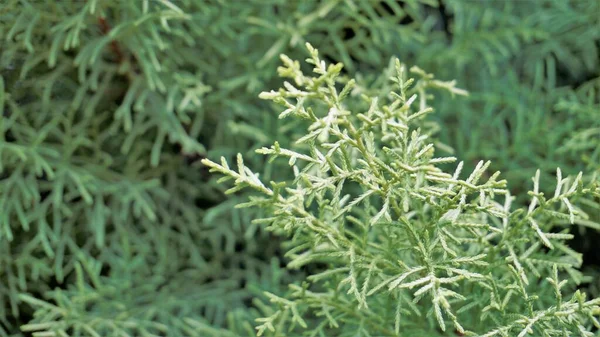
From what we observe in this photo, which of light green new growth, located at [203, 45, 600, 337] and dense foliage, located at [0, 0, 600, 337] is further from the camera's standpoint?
dense foliage, located at [0, 0, 600, 337]

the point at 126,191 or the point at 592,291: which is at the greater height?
the point at 126,191

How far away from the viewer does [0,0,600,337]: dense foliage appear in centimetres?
102

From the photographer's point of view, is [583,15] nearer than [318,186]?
No

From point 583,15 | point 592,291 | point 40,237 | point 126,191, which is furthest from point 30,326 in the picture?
point 583,15

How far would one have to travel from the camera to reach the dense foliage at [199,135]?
3.33 feet

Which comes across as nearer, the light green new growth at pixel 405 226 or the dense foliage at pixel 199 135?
the light green new growth at pixel 405 226

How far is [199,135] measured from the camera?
4.18 feet

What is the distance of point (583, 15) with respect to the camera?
1239mm

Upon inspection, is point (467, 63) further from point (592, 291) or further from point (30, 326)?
point (30, 326)

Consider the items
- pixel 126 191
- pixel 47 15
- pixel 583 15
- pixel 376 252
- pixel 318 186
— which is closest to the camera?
pixel 318 186

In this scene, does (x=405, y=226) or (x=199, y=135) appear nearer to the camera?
(x=405, y=226)

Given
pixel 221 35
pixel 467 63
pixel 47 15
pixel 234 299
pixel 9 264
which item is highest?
pixel 47 15

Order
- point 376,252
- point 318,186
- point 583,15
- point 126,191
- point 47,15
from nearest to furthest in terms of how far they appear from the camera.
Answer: point 318,186
point 376,252
point 47,15
point 126,191
point 583,15

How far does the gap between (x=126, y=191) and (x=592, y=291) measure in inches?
30.5
